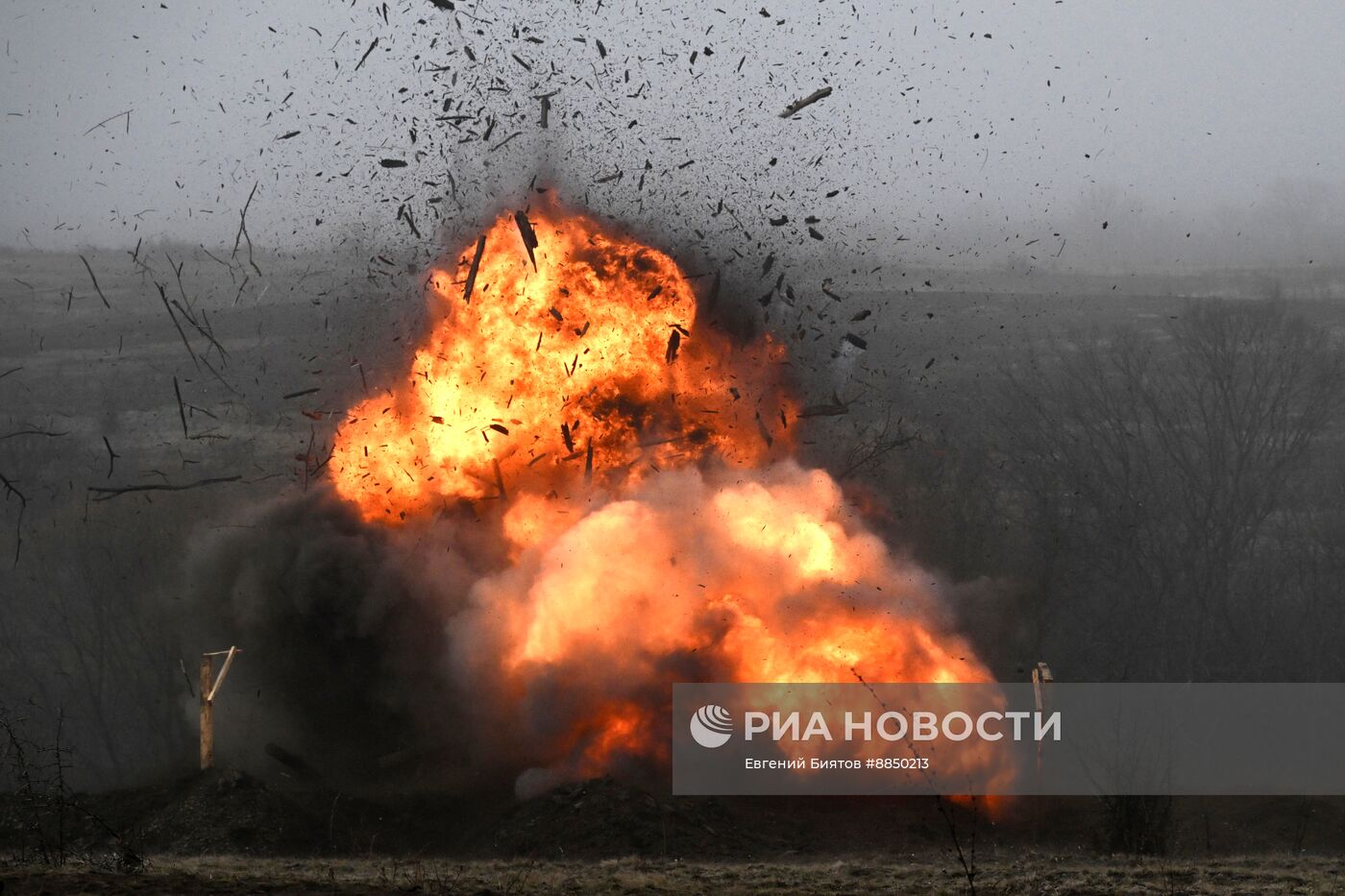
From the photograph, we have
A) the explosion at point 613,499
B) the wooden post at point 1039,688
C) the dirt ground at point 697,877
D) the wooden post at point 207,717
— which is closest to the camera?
the dirt ground at point 697,877

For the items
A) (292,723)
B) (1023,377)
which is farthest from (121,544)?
(1023,377)

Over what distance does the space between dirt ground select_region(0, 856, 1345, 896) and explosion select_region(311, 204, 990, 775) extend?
434 cm

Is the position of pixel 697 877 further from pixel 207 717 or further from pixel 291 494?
pixel 291 494

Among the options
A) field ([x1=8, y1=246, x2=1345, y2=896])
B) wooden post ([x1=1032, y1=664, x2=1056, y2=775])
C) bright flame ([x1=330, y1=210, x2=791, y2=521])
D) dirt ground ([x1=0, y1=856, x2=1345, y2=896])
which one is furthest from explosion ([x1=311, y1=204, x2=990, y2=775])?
dirt ground ([x1=0, y1=856, x2=1345, y2=896])

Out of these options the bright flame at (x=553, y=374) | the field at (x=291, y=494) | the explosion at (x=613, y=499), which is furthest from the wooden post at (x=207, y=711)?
the bright flame at (x=553, y=374)

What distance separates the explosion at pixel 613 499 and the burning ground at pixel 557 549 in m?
0.05

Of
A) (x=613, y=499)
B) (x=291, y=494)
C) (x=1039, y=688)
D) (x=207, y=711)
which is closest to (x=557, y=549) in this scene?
(x=613, y=499)

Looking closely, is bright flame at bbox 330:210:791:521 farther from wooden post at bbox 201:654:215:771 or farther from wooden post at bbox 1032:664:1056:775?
wooden post at bbox 1032:664:1056:775

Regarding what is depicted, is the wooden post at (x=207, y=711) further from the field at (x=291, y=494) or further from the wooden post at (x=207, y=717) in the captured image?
the field at (x=291, y=494)

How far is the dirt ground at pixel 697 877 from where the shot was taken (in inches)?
634

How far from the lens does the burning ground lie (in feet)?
76.9

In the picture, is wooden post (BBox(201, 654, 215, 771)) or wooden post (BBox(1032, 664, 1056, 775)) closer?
wooden post (BBox(1032, 664, 1056, 775))

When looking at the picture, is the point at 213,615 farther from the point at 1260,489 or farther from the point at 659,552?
the point at 1260,489

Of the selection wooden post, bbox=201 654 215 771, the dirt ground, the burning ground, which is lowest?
the dirt ground
